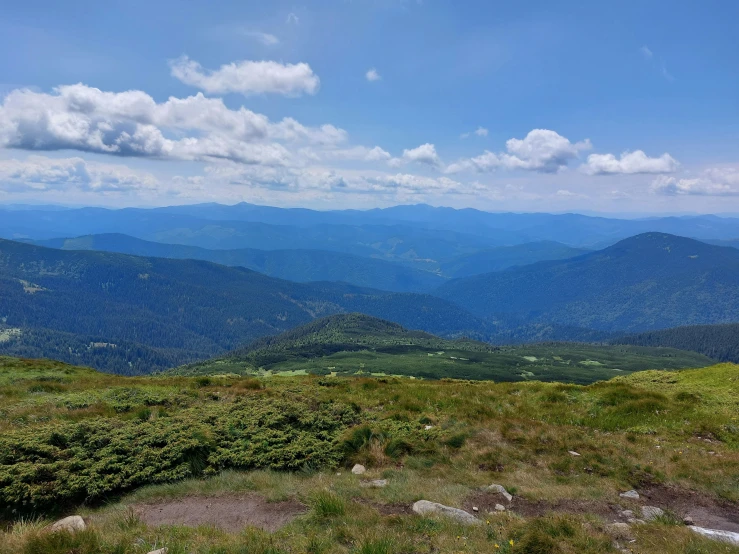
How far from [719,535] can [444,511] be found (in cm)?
597

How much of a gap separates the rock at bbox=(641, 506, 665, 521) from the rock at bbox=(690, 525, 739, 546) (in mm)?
855

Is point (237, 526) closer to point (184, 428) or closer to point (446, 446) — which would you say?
point (184, 428)

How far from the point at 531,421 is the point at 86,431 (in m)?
16.7

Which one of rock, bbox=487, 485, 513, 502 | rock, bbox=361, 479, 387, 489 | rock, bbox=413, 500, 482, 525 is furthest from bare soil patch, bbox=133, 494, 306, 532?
rock, bbox=487, 485, 513, 502

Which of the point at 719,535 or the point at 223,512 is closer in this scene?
the point at 719,535

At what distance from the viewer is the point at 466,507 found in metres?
10.2

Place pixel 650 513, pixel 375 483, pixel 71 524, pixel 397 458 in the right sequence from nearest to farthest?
pixel 71 524 < pixel 650 513 < pixel 375 483 < pixel 397 458

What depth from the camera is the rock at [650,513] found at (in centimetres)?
988

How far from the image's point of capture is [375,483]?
37.6ft

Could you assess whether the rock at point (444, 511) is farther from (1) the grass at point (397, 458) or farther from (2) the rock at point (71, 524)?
(2) the rock at point (71, 524)

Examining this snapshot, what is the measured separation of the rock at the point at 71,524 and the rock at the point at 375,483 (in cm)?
674

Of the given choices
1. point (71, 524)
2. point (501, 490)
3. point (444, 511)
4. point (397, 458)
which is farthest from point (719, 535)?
point (71, 524)

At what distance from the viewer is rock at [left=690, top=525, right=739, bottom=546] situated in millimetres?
8281

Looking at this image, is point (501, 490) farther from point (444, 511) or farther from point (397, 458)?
point (397, 458)
